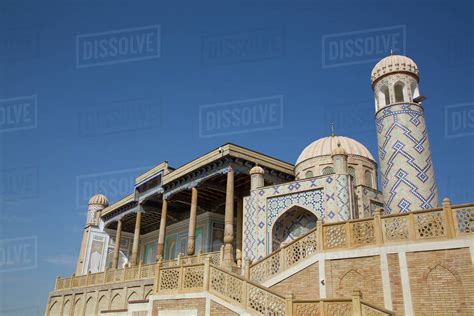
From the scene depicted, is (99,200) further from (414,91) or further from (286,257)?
(414,91)

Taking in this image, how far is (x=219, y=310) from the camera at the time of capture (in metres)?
10.3

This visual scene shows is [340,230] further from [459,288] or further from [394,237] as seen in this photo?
[459,288]

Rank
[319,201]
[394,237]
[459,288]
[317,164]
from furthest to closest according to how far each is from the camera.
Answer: [317,164]
[319,201]
[394,237]
[459,288]

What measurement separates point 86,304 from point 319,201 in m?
15.9

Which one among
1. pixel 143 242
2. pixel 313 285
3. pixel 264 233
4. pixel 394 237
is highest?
pixel 143 242

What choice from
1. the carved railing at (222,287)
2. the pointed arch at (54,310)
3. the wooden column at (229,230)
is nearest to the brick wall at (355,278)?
the carved railing at (222,287)

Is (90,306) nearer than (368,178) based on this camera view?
No

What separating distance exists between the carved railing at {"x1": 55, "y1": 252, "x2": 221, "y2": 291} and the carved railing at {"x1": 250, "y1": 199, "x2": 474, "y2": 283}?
585cm

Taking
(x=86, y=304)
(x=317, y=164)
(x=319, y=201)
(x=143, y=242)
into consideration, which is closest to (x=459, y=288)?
(x=319, y=201)

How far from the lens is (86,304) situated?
2417cm

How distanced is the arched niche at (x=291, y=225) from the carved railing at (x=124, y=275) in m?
2.67

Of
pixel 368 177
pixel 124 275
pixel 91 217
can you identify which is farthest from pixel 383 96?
pixel 91 217

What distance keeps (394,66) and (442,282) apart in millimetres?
9850

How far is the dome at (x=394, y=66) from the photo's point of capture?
16.4 metres
